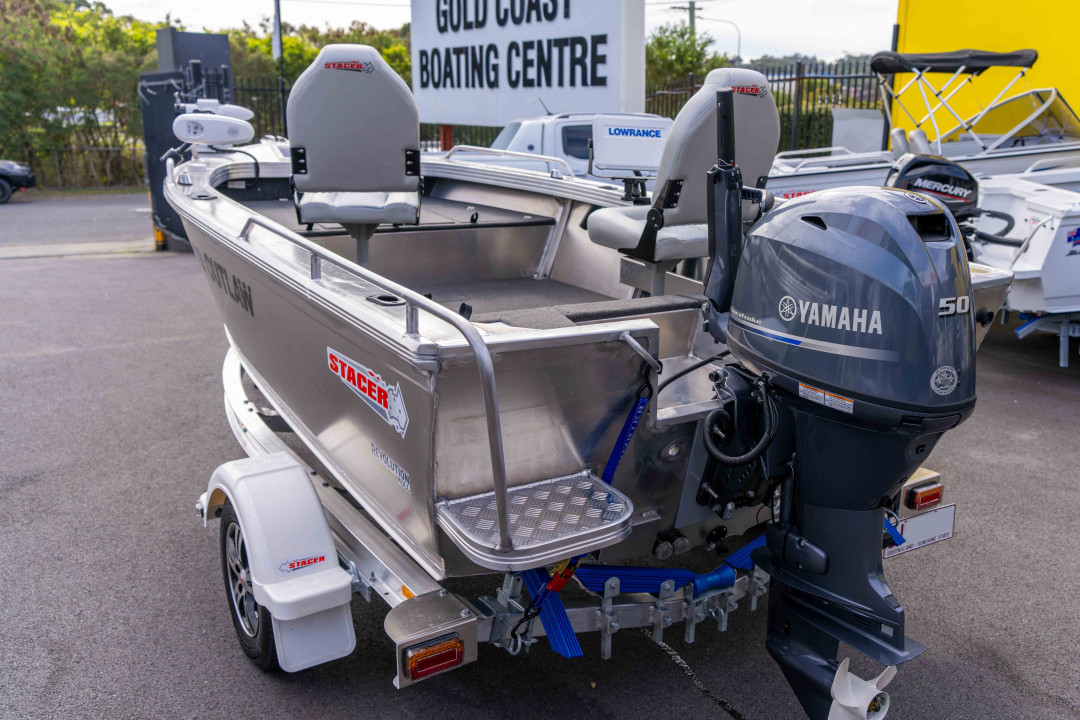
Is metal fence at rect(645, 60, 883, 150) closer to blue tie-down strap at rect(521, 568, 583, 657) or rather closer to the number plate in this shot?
the number plate

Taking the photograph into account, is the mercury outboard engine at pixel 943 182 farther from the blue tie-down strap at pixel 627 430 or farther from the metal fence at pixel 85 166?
the metal fence at pixel 85 166

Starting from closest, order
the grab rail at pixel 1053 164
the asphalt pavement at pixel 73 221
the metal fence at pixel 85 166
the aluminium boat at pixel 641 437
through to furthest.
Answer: the aluminium boat at pixel 641 437 < the grab rail at pixel 1053 164 < the asphalt pavement at pixel 73 221 < the metal fence at pixel 85 166

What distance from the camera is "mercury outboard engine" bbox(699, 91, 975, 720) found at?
1828 millimetres

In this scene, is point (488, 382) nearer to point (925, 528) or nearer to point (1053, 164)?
point (925, 528)

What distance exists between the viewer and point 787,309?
2.00 m

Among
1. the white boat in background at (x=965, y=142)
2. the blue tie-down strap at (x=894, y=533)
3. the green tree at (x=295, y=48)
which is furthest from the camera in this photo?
the green tree at (x=295, y=48)

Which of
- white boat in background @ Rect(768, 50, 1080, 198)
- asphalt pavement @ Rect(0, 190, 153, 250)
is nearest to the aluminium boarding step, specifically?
white boat in background @ Rect(768, 50, 1080, 198)

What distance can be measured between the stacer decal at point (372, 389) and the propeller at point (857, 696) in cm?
117

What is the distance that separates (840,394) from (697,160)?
141cm

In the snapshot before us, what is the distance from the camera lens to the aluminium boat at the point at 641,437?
188 centimetres

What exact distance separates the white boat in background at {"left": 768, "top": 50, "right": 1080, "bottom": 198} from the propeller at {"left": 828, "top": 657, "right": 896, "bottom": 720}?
5.61 metres

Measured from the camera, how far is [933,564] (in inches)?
133

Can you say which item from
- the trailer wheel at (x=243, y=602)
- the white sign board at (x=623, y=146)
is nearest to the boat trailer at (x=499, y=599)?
the trailer wheel at (x=243, y=602)

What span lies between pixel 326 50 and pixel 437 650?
9.01 ft
